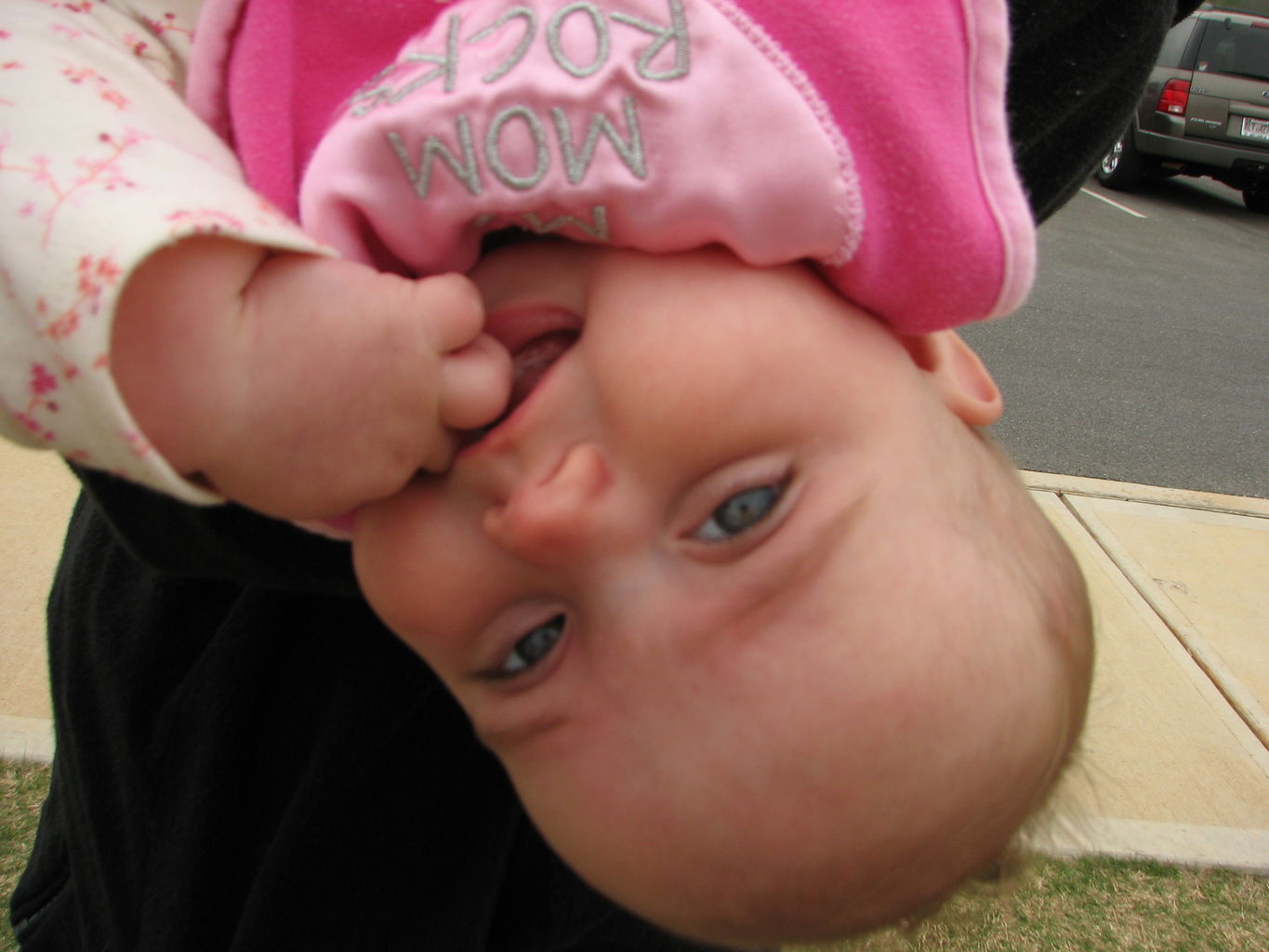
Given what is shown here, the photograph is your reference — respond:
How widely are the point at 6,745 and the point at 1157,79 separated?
10448 millimetres

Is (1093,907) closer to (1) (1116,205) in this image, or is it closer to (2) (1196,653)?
(2) (1196,653)

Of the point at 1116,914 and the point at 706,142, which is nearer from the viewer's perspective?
the point at 706,142

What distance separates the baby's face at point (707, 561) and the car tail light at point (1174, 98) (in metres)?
10.1

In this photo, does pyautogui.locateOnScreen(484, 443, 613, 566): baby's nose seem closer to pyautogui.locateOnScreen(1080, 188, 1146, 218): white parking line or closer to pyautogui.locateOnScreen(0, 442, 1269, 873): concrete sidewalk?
pyautogui.locateOnScreen(0, 442, 1269, 873): concrete sidewalk

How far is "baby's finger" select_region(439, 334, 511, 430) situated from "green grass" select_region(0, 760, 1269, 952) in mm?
1625

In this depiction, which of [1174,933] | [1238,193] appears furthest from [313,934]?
[1238,193]

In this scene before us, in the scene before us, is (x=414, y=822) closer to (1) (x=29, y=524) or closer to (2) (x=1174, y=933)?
(2) (x=1174, y=933)

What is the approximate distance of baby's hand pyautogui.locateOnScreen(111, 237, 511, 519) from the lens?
2.37 ft

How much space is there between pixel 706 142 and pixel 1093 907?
1.96m

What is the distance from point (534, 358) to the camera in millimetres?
887

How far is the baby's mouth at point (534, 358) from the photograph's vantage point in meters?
0.88

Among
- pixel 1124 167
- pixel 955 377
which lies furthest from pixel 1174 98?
pixel 955 377

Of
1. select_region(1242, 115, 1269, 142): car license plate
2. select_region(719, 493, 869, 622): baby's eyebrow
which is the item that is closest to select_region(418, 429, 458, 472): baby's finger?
select_region(719, 493, 869, 622): baby's eyebrow

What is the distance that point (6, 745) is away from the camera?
84.0 inches
